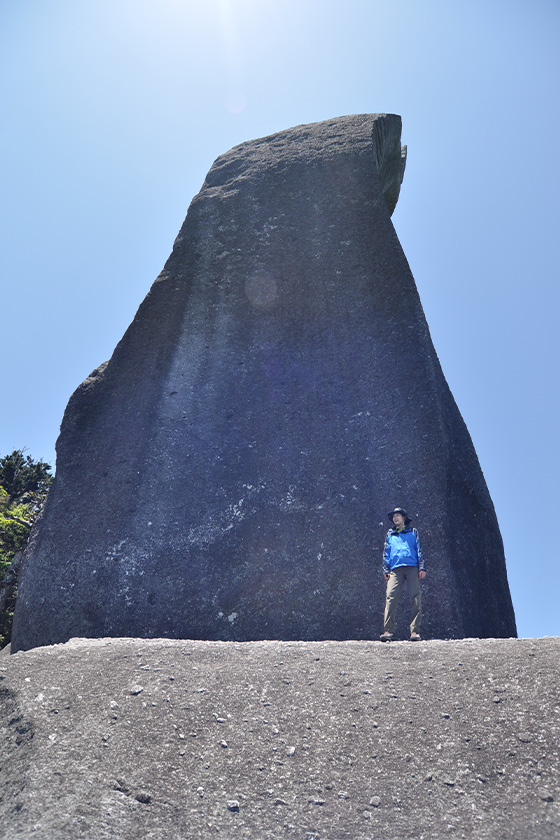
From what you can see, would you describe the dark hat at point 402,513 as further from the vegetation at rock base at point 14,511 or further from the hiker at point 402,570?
the vegetation at rock base at point 14,511

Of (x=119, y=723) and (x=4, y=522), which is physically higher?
(x=4, y=522)

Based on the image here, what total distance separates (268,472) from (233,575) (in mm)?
1310

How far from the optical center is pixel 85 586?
6957 millimetres

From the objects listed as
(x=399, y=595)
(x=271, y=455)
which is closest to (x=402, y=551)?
(x=399, y=595)

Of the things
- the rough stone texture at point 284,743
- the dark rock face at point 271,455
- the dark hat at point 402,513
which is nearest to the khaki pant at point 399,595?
the dark rock face at point 271,455

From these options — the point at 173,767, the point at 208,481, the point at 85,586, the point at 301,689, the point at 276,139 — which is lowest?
the point at 173,767

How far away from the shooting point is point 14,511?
18.2 metres

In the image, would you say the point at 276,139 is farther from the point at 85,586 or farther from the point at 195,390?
the point at 85,586

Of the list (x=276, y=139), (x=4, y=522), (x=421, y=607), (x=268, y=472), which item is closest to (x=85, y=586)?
(x=268, y=472)

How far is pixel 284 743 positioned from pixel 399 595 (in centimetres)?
261

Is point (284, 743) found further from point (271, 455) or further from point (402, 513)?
point (271, 455)

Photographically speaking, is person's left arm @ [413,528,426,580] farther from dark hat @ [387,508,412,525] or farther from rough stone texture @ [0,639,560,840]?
rough stone texture @ [0,639,560,840]

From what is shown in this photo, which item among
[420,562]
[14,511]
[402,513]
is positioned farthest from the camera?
[14,511]

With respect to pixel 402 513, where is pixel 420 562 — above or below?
below
